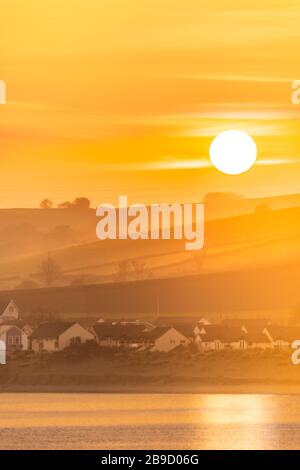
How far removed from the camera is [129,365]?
101000 millimetres

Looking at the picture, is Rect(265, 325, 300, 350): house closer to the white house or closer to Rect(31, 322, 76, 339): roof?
Rect(31, 322, 76, 339): roof

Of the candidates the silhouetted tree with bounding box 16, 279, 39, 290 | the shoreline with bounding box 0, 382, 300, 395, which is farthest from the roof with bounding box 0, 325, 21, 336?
the shoreline with bounding box 0, 382, 300, 395

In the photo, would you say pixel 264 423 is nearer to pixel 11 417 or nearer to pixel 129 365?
pixel 11 417

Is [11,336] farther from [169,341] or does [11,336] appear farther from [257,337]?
[257,337]

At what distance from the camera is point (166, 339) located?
101 meters

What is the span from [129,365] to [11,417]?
100 ft

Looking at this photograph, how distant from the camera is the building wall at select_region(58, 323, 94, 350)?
4099 inches

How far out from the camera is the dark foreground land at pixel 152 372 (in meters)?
96.2

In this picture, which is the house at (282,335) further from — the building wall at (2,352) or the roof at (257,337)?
the building wall at (2,352)

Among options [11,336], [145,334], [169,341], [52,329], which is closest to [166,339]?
[169,341]

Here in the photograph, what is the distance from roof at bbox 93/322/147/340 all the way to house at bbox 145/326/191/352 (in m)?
0.91

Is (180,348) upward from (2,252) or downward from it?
downward
